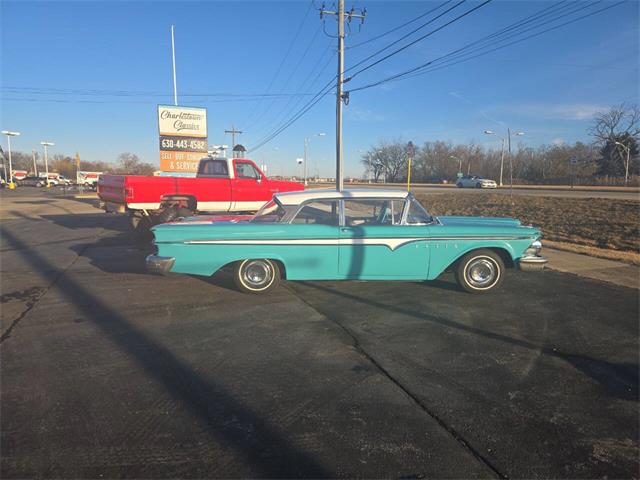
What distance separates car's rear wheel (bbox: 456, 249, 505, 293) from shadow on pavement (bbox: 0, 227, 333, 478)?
155 inches

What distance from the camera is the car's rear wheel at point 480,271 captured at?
5.70 metres

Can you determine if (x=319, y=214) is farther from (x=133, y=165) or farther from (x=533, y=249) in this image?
(x=133, y=165)

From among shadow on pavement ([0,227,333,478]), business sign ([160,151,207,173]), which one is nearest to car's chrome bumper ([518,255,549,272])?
shadow on pavement ([0,227,333,478])

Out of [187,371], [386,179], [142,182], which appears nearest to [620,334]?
[187,371]

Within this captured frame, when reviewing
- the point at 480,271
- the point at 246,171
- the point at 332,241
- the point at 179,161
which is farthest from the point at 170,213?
the point at 179,161

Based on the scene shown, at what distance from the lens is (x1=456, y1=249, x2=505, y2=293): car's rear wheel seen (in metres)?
5.70

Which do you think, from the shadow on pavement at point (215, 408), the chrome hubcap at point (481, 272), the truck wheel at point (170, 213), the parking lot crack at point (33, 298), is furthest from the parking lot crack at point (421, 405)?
the truck wheel at point (170, 213)

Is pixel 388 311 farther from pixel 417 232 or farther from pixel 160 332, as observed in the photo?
pixel 160 332

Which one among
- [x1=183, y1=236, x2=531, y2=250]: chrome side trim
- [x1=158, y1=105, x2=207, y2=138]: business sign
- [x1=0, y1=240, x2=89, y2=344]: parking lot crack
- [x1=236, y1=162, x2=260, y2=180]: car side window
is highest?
[x1=158, y1=105, x2=207, y2=138]: business sign

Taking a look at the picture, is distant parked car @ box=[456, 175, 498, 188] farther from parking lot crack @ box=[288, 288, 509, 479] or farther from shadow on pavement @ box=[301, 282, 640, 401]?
parking lot crack @ box=[288, 288, 509, 479]

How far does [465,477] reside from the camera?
219 cm

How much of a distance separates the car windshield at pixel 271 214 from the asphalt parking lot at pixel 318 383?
1.09 meters

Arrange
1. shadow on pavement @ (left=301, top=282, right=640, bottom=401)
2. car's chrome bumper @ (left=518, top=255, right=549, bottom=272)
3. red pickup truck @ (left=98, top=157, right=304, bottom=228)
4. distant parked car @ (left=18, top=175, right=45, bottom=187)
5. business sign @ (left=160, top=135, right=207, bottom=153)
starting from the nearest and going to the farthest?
1. shadow on pavement @ (left=301, top=282, right=640, bottom=401)
2. car's chrome bumper @ (left=518, top=255, right=549, bottom=272)
3. red pickup truck @ (left=98, top=157, right=304, bottom=228)
4. business sign @ (left=160, top=135, right=207, bottom=153)
5. distant parked car @ (left=18, top=175, right=45, bottom=187)

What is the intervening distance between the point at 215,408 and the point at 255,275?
2905 mm
